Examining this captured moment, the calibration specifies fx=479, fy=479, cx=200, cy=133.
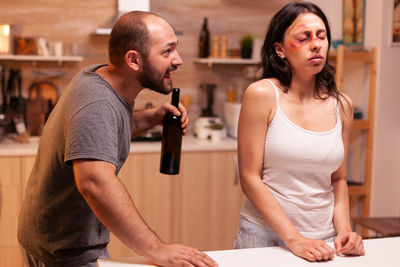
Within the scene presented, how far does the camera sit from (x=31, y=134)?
3602mm

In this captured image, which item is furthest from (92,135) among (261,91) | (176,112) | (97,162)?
(261,91)

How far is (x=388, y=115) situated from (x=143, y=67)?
2328 mm

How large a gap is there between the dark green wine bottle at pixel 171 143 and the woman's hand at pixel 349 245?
556 mm

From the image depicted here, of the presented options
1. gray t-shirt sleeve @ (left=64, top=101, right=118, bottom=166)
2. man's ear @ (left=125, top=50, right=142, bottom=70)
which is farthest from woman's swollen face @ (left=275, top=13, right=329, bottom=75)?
gray t-shirt sleeve @ (left=64, top=101, right=118, bottom=166)

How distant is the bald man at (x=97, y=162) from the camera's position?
51.0 inches

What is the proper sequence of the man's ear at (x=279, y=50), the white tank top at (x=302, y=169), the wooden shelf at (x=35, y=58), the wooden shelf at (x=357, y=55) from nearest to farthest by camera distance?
the white tank top at (x=302, y=169), the man's ear at (x=279, y=50), the wooden shelf at (x=357, y=55), the wooden shelf at (x=35, y=58)

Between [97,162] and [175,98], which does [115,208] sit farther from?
[175,98]

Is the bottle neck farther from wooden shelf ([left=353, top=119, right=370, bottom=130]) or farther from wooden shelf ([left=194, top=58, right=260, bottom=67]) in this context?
wooden shelf ([left=194, top=58, right=260, bottom=67])

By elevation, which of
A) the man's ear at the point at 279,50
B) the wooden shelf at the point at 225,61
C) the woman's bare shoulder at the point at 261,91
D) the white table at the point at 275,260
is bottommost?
the white table at the point at 275,260

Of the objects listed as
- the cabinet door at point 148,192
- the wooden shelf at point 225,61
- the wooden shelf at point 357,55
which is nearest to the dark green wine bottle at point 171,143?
the cabinet door at point 148,192

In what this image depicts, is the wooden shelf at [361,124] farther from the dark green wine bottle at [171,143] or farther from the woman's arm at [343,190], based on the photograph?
the dark green wine bottle at [171,143]

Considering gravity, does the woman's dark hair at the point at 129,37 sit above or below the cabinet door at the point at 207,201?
above

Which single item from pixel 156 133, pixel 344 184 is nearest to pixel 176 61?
pixel 344 184

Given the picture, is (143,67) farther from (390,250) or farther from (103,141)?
(390,250)
